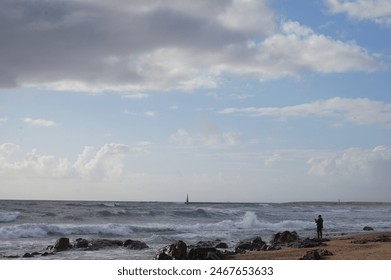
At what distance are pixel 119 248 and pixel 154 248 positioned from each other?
1412mm

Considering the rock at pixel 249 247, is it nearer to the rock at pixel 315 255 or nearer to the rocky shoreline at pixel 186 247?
the rocky shoreline at pixel 186 247

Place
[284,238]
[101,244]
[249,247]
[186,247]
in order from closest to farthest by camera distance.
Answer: [186,247] → [249,247] → [101,244] → [284,238]

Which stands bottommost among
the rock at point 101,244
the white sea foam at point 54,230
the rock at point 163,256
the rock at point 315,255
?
the white sea foam at point 54,230

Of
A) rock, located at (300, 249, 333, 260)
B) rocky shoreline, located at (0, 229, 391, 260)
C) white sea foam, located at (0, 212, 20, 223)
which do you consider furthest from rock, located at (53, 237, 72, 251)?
white sea foam, located at (0, 212, 20, 223)

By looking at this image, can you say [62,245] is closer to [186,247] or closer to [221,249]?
[221,249]

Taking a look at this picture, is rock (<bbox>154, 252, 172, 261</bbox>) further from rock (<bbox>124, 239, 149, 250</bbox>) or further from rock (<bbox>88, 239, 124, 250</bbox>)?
rock (<bbox>88, 239, 124, 250</bbox>)

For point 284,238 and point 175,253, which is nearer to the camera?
point 175,253

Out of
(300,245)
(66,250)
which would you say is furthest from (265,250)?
(66,250)

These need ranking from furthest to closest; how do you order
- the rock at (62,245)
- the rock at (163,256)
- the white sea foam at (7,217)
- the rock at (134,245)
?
the white sea foam at (7,217)
the rock at (134,245)
the rock at (62,245)
the rock at (163,256)

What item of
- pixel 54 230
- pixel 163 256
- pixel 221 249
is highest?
pixel 163 256

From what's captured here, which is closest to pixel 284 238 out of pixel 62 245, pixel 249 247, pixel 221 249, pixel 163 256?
pixel 249 247

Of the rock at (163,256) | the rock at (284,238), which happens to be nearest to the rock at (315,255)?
the rock at (163,256)
